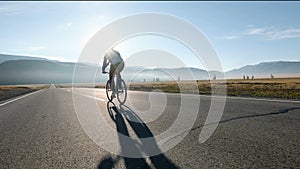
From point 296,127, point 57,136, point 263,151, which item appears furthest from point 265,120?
point 57,136

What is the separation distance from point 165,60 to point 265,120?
303cm

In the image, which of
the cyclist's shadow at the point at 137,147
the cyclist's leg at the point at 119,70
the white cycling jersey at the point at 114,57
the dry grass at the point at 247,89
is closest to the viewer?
the cyclist's shadow at the point at 137,147

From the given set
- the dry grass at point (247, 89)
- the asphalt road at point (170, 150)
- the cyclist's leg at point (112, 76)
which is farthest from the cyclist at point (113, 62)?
the dry grass at point (247, 89)

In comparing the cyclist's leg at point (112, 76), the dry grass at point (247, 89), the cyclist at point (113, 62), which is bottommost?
the dry grass at point (247, 89)

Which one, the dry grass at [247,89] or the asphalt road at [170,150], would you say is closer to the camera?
the asphalt road at [170,150]

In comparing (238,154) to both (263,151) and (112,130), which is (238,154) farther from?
(112,130)

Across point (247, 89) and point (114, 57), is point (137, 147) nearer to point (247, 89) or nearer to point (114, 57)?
point (114, 57)

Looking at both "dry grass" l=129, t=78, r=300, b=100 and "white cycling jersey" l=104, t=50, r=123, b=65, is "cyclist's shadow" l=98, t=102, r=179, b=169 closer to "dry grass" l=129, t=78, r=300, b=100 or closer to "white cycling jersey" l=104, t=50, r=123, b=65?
"white cycling jersey" l=104, t=50, r=123, b=65

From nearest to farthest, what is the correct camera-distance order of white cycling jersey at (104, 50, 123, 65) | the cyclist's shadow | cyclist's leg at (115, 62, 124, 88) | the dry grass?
the cyclist's shadow
white cycling jersey at (104, 50, 123, 65)
cyclist's leg at (115, 62, 124, 88)
the dry grass

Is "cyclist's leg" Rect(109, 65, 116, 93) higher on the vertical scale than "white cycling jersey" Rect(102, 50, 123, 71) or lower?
lower

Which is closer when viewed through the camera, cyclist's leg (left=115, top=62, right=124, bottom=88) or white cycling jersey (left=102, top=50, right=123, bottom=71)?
white cycling jersey (left=102, top=50, right=123, bottom=71)

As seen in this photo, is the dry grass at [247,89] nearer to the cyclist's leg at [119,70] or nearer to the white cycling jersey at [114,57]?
the cyclist's leg at [119,70]

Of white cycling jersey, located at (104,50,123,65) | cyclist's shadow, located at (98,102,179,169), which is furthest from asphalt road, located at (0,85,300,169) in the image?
white cycling jersey, located at (104,50,123,65)

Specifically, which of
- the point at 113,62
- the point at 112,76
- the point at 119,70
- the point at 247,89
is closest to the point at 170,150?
the point at 113,62
